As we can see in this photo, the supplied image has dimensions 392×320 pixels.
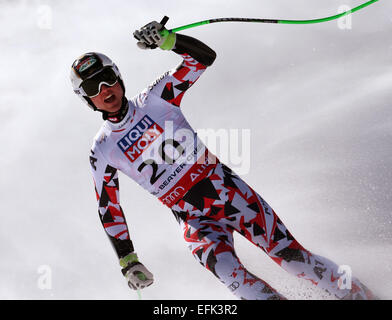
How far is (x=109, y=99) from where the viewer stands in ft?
15.5

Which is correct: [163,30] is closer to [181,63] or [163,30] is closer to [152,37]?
[152,37]

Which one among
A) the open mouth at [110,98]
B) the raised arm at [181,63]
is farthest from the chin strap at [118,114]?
the raised arm at [181,63]

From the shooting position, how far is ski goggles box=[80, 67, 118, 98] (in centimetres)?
468

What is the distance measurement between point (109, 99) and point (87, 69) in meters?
0.32

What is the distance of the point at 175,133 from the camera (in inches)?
191

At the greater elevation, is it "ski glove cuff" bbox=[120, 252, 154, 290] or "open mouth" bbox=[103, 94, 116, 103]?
"open mouth" bbox=[103, 94, 116, 103]

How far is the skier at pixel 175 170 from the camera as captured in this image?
4691 mm

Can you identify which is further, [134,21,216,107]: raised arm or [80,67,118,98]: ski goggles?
[80,67,118,98]: ski goggles

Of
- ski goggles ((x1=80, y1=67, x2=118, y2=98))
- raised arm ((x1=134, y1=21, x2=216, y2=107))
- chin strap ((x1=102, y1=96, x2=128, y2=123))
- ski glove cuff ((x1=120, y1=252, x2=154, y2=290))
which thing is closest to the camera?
ski glove cuff ((x1=120, y1=252, x2=154, y2=290))

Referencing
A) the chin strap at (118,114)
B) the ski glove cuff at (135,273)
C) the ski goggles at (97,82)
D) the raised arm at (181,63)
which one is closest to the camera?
the ski glove cuff at (135,273)

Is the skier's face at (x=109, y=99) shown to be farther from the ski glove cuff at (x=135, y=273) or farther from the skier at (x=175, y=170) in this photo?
the ski glove cuff at (x=135, y=273)

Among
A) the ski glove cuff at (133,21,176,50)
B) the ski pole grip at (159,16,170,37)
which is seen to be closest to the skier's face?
the ski glove cuff at (133,21,176,50)

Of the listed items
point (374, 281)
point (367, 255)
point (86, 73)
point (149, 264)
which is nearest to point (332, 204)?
point (367, 255)

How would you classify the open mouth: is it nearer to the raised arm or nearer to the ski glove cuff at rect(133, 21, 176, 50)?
the raised arm
